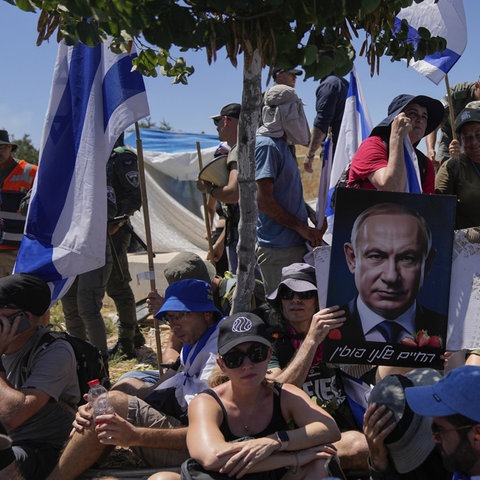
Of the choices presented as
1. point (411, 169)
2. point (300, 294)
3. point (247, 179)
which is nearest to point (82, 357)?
point (300, 294)

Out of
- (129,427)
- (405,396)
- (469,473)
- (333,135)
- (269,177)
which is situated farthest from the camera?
(333,135)

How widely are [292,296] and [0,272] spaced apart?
3.52m

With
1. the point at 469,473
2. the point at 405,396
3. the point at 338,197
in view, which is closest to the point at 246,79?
the point at 338,197

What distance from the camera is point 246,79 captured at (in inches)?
141

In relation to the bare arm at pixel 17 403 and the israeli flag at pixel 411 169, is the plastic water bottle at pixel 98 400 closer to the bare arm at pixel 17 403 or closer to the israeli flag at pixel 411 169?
the bare arm at pixel 17 403

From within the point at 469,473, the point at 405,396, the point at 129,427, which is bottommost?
the point at 129,427

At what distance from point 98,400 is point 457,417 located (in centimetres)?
199

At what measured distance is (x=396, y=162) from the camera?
4.02 meters

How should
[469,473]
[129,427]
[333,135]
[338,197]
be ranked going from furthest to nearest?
[333,135] → [129,427] → [338,197] → [469,473]

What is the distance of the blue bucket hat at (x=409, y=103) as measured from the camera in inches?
170

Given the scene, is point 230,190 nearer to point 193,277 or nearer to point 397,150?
point 193,277

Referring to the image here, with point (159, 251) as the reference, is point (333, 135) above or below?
above

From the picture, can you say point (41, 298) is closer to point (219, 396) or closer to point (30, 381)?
point (30, 381)

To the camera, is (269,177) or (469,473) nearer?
(469,473)
